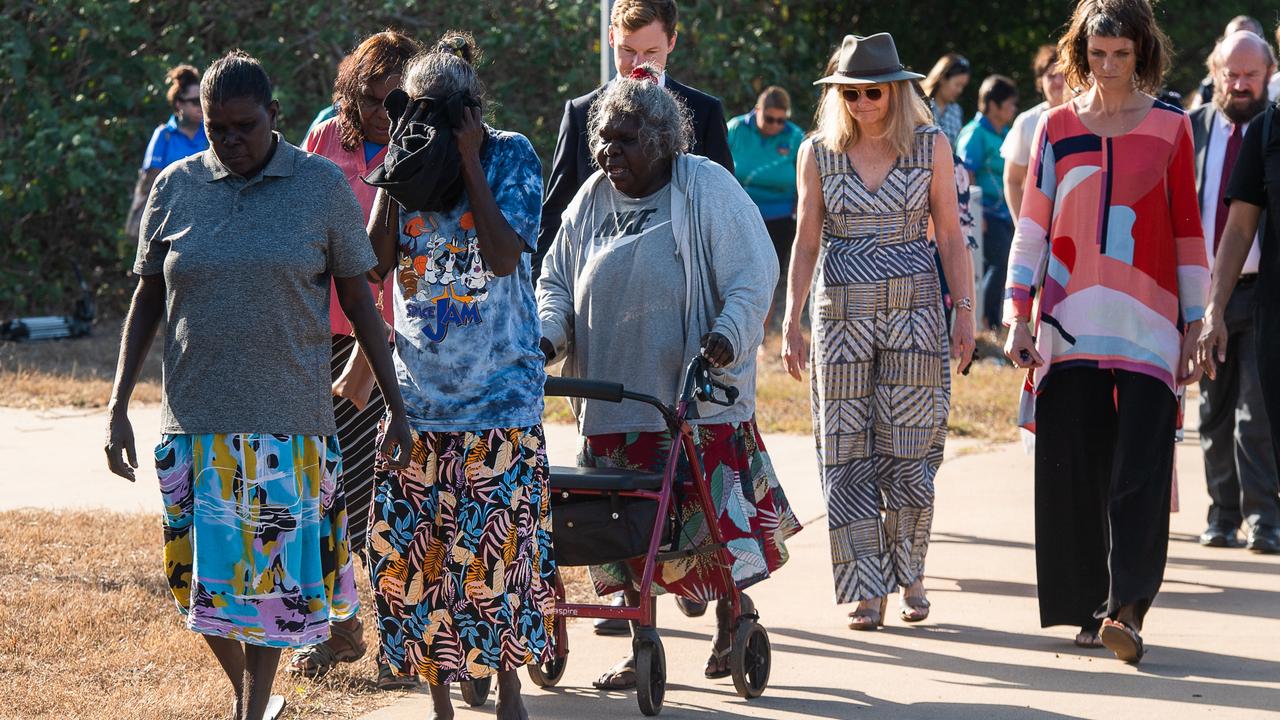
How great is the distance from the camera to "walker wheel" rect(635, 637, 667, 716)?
16.1 feet

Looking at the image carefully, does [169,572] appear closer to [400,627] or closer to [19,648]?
[400,627]

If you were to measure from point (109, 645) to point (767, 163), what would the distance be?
7647 millimetres

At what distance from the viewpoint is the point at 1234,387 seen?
7773 millimetres

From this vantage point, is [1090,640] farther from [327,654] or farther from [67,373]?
[67,373]

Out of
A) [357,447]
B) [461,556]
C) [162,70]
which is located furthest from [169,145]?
[461,556]

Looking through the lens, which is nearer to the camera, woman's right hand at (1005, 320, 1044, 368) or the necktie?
woman's right hand at (1005, 320, 1044, 368)

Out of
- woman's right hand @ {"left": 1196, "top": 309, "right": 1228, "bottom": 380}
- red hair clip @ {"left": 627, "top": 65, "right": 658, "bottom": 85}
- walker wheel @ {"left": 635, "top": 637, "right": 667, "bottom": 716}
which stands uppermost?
red hair clip @ {"left": 627, "top": 65, "right": 658, "bottom": 85}

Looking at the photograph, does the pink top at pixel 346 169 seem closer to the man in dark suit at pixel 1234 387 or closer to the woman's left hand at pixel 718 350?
the woman's left hand at pixel 718 350

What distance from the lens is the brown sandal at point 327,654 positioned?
534cm

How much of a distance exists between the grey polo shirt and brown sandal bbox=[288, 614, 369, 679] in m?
1.22

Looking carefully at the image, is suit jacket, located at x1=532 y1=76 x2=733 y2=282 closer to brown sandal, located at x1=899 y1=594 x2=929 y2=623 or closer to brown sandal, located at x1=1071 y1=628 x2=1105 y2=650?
brown sandal, located at x1=899 y1=594 x2=929 y2=623

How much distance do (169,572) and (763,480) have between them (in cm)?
194

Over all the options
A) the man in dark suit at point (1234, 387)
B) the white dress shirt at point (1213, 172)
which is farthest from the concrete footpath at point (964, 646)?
the white dress shirt at point (1213, 172)

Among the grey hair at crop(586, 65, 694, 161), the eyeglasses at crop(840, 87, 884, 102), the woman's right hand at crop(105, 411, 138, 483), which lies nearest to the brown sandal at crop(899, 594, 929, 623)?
the eyeglasses at crop(840, 87, 884, 102)
